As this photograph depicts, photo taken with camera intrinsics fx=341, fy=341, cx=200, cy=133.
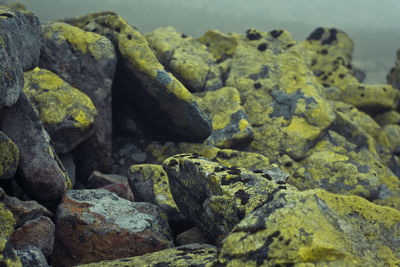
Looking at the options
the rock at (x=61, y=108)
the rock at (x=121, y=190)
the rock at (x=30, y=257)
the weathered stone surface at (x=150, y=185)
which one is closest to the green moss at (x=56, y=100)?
the rock at (x=61, y=108)

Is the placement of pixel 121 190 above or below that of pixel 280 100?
below

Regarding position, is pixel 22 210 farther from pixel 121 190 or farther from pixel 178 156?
pixel 178 156

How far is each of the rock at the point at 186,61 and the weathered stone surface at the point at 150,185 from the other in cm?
1012

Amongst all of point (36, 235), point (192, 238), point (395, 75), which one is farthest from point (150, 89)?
point (395, 75)

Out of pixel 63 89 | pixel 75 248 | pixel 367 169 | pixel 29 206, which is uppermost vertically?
pixel 63 89

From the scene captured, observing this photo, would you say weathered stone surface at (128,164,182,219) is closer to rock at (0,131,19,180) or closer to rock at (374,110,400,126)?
rock at (0,131,19,180)

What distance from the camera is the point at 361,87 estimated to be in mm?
41406

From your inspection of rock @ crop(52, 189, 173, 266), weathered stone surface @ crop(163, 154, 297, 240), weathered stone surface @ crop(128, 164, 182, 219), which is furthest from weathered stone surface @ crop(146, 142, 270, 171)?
rock @ crop(52, 189, 173, 266)

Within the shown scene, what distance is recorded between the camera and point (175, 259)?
423 inches

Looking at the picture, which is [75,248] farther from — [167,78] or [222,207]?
[167,78]

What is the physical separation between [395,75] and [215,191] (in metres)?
61.0

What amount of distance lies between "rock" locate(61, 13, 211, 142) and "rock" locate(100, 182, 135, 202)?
6.10 m

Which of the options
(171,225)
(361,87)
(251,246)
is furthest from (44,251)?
(361,87)

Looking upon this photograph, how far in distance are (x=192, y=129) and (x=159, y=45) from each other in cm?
979
